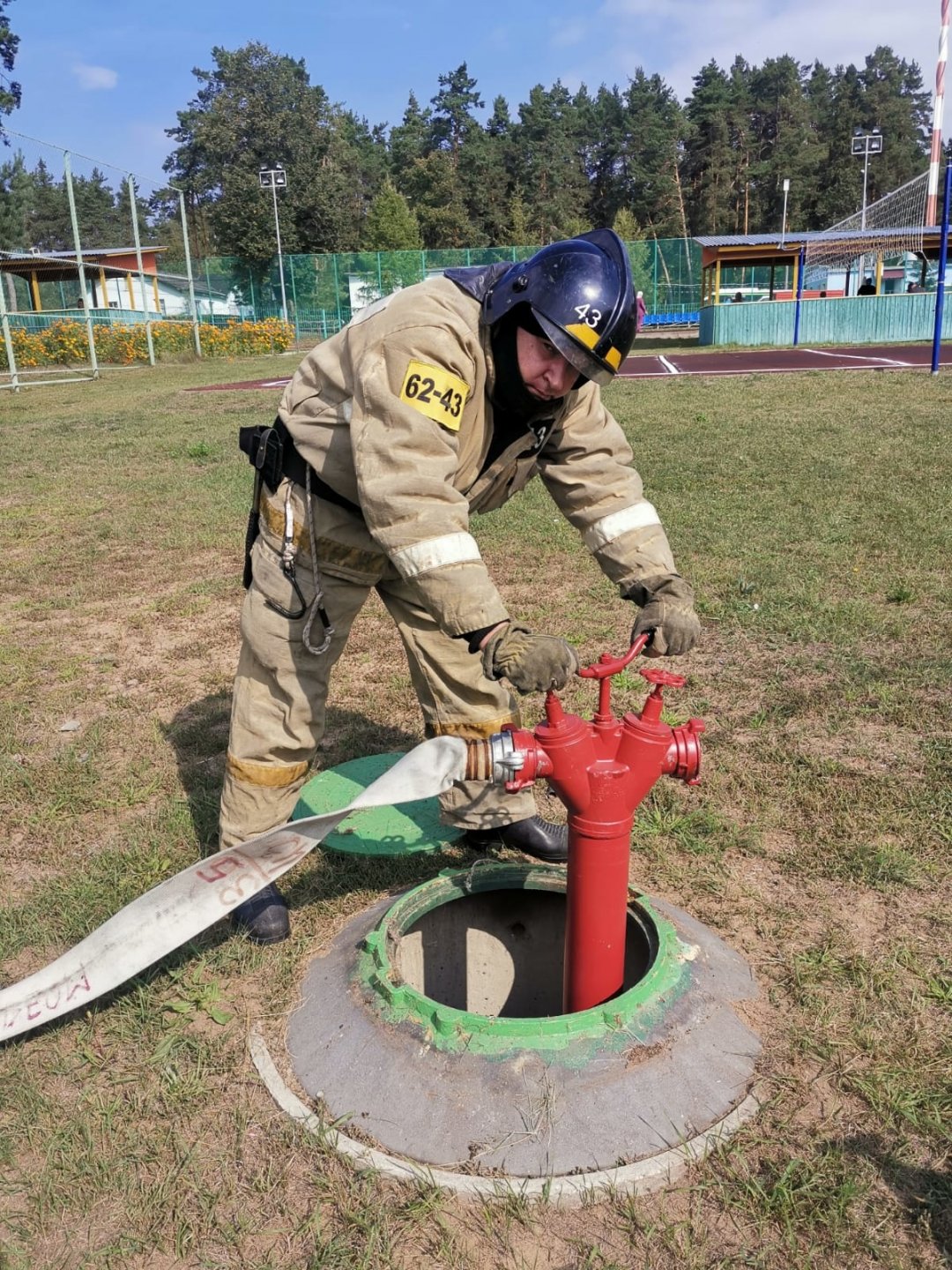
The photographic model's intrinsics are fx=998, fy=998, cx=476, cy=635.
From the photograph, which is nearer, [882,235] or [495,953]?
[495,953]

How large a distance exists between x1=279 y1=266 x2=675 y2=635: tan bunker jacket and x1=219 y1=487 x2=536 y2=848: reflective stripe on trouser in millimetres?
58

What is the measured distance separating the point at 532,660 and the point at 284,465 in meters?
1.01

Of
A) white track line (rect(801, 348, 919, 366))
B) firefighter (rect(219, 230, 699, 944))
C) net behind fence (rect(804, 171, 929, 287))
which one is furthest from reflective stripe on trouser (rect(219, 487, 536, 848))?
net behind fence (rect(804, 171, 929, 287))

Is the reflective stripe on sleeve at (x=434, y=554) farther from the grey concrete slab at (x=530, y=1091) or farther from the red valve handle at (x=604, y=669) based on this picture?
the grey concrete slab at (x=530, y=1091)

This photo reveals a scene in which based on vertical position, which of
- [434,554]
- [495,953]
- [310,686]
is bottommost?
[495,953]

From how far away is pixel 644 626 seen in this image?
2.35 metres

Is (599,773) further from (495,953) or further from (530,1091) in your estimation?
(495,953)

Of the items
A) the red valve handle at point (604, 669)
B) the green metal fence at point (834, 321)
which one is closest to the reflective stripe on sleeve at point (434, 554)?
the red valve handle at point (604, 669)

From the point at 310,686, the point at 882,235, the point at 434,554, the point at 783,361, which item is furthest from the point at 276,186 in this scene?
the point at 434,554

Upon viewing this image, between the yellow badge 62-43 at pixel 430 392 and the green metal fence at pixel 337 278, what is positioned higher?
the green metal fence at pixel 337 278

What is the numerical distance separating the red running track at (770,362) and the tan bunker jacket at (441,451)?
15.1m

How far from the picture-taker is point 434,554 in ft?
6.61

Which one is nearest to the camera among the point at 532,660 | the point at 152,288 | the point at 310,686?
the point at 532,660

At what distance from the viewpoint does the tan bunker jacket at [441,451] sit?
6.66 ft
